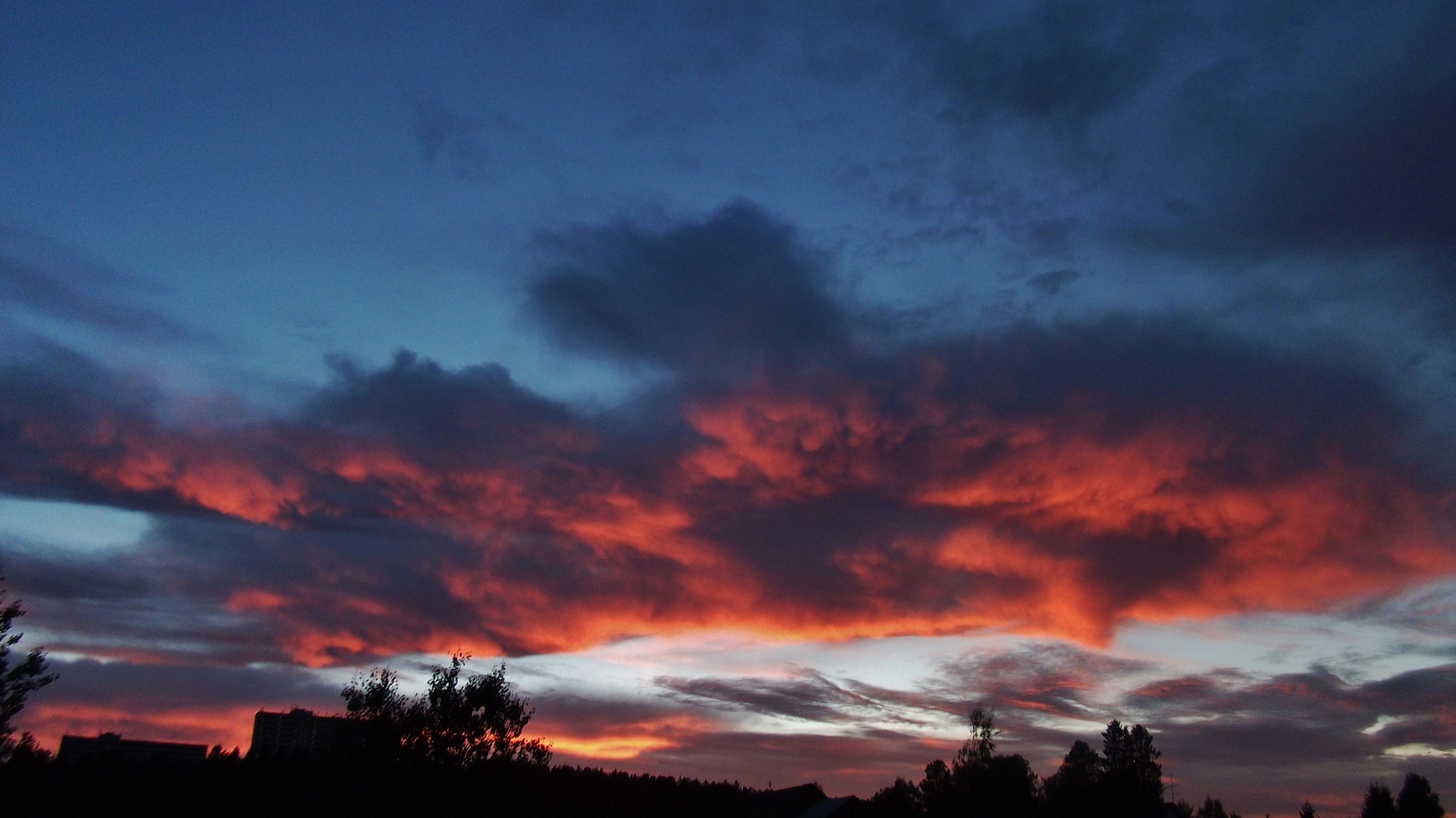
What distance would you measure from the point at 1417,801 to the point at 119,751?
148825mm

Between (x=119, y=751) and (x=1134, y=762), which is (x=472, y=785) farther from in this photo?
(x=1134, y=762)

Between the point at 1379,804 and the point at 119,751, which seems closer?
the point at 119,751

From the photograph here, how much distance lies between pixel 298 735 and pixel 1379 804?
545 feet

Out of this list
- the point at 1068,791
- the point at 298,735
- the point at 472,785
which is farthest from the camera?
the point at 298,735

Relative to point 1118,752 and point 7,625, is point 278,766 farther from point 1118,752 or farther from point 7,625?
point 1118,752

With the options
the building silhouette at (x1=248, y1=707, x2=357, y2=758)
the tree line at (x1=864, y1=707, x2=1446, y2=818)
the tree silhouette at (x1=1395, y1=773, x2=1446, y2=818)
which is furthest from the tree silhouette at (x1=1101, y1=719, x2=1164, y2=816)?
the building silhouette at (x1=248, y1=707, x2=357, y2=758)

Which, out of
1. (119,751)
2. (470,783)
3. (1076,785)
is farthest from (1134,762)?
(119,751)

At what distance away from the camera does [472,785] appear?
219 ft

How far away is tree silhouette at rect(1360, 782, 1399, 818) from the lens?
111 metres

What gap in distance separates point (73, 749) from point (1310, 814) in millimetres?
149993

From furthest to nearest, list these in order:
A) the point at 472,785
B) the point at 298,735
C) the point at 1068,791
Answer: the point at 298,735, the point at 1068,791, the point at 472,785

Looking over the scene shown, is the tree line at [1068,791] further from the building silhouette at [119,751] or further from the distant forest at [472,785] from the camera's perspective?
the building silhouette at [119,751]

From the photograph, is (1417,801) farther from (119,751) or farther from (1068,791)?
(119,751)

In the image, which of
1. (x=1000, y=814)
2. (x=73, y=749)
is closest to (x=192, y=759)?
(x=73, y=749)
